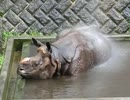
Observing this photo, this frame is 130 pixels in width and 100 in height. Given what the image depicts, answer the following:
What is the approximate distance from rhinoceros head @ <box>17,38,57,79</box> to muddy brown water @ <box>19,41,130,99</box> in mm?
53

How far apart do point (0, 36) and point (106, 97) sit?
11.5 ft

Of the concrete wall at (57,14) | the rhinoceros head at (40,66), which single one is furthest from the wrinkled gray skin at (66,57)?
the concrete wall at (57,14)

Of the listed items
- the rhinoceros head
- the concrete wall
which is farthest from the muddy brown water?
the concrete wall

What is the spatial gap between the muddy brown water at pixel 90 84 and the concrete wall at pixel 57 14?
2972 millimetres

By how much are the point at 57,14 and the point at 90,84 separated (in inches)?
138

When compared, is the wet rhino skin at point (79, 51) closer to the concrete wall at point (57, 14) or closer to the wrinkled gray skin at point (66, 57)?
the wrinkled gray skin at point (66, 57)

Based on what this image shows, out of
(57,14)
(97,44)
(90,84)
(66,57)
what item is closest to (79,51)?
(66,57)

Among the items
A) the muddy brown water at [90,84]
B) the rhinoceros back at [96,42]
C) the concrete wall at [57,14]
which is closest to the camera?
the muddy brown water at [90,84]

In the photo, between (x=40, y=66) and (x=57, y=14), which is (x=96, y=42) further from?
(x=57, y=14)

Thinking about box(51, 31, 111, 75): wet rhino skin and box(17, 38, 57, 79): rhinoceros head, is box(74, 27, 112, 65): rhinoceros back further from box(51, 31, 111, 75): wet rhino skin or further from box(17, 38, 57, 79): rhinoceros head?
box(17, 38, 57, 79): rhinoceros head

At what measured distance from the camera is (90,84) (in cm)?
397

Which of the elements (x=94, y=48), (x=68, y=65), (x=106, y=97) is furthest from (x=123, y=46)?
(x=106, y=97)

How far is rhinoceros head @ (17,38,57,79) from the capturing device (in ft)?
13.3

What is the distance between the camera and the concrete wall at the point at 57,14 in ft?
24.2
